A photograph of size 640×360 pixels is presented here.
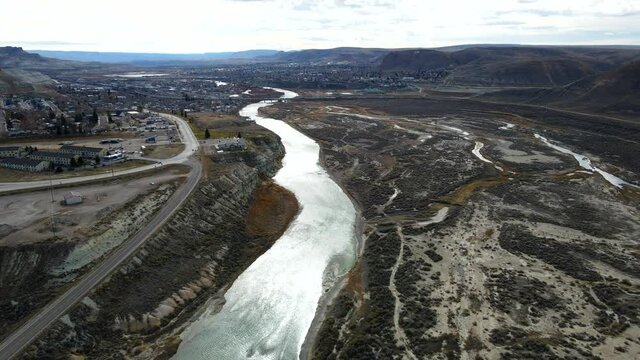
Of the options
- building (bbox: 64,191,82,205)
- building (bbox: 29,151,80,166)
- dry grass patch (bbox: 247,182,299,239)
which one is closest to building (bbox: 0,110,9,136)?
building (bbox: 29,151,80,166)

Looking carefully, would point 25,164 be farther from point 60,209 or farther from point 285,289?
point 285,289

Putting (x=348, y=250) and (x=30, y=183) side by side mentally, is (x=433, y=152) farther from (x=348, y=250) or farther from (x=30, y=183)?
(x=30, y=183)

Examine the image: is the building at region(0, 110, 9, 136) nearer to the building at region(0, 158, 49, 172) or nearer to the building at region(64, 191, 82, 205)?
the building at region(0, 158, 49, 172)

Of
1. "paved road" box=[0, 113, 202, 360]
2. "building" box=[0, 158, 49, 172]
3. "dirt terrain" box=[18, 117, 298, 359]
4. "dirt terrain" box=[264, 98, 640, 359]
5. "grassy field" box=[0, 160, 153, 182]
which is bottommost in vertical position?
"dirt terrain" box=[264, 98, 640, 359]

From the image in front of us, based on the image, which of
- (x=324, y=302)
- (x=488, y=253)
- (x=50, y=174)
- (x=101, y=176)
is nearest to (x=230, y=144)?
(x=101, y=176)

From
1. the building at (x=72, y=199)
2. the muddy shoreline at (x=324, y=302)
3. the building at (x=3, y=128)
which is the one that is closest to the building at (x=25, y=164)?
the building at (x=72, y=199)

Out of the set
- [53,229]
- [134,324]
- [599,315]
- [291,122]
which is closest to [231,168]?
[53,229]
